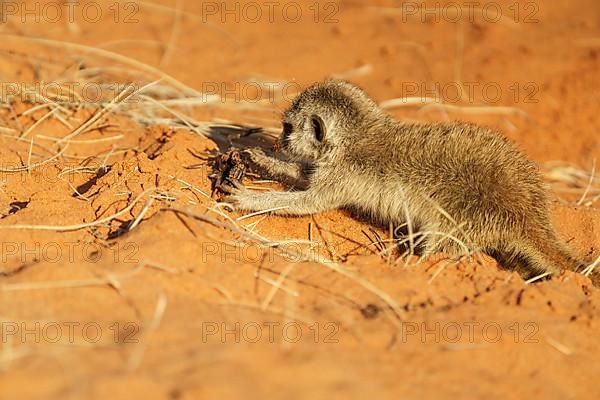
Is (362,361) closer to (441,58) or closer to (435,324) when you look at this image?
(435,324)

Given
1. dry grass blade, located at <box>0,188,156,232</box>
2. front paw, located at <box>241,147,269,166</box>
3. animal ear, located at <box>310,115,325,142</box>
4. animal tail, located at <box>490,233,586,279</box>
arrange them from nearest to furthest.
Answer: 1. dry grass blade, located at <box>0,188,156,232</box>
2. animal tail, located at <box>490,233,586,279</box>
3. animal ear, located at <box>310,115,325,142</box>
4. front paw, located at <box>241,147,269,166</box>

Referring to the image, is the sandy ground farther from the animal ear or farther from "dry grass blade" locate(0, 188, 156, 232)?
the animal ear

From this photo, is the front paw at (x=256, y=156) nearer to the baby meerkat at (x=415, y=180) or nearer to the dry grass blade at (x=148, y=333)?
the baby meerkat at (x=415, y=180)

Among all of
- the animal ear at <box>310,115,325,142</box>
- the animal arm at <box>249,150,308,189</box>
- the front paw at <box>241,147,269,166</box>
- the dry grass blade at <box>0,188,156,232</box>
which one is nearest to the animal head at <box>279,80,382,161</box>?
the animal ear at <box>310,115,325,142</box>

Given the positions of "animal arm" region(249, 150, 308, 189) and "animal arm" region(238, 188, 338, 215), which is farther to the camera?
"animal arm" region(249, 150, 308, 189)

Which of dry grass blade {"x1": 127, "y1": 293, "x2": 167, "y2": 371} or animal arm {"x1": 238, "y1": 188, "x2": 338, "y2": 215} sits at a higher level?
animal arm {"x1": 238, "y1": 188, "x2": 338, "y2": 215}

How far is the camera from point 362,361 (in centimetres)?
348

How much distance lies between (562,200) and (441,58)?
13.5ft

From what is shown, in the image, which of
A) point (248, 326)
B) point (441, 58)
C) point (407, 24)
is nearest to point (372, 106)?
point (248, 326)

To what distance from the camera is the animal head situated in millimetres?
5609

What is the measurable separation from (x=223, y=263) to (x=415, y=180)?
1.74m

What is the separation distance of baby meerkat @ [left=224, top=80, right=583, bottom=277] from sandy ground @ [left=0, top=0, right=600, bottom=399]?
204 millimetres

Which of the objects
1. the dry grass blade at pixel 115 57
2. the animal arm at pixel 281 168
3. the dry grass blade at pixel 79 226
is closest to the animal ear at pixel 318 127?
the animal arm at pixel 281 168

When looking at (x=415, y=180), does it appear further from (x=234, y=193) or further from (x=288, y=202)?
(x=234, y=193)
